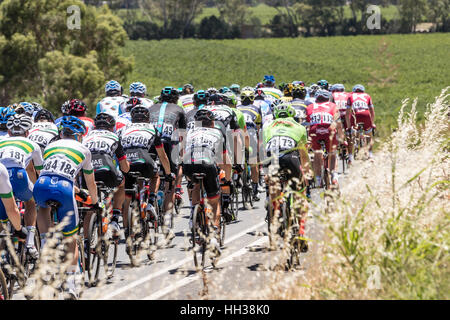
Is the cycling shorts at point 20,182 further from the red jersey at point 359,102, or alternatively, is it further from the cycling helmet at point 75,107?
the red jersey at point 359,102

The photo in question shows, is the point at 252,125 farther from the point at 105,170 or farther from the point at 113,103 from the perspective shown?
the point at 105,170

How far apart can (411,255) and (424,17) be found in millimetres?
98663

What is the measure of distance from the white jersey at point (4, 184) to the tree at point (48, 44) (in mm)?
28334

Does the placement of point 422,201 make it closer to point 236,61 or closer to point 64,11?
point 64,11

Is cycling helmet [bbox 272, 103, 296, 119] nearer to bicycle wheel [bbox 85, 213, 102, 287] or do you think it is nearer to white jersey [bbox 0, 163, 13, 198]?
bicycle wheel [bbox 85, 213, 102, 287]

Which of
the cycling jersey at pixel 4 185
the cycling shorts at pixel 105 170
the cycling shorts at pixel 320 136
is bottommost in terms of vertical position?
the cycling shorts at pixel 320 136

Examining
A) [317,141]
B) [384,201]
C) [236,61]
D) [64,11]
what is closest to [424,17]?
[236,61]

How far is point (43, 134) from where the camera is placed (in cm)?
1042

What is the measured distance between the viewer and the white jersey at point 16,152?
8.10 metres

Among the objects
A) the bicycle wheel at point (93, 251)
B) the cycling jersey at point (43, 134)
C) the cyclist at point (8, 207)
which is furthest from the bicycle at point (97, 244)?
the cycling jersey at point (43, 134)

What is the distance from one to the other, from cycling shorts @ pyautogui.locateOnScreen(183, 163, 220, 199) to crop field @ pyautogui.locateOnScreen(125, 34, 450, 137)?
44.5 m

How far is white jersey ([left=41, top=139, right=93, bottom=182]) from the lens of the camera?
7492 mm

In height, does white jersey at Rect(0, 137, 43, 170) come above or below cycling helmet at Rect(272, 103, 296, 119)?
below

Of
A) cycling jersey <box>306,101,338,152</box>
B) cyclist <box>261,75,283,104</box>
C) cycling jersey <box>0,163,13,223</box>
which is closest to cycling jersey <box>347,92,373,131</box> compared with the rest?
cyclist <box>261,75,283,104</box>
